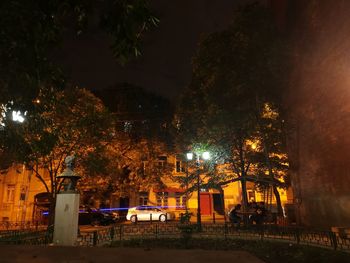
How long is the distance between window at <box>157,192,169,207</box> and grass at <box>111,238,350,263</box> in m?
19.7

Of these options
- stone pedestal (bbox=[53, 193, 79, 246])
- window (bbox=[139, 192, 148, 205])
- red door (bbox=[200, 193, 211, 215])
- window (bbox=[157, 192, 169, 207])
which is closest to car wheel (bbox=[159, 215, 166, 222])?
window (bbox=[157, 192, 169, 207])

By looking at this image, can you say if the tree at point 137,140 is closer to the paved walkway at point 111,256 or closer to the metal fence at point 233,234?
the metal fence at point 233,234

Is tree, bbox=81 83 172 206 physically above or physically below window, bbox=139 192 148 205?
above

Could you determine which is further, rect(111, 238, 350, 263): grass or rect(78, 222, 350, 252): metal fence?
rect(78, 222, 350, 252): metal fence

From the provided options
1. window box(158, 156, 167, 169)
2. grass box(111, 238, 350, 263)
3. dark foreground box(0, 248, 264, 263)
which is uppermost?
window box(158, 156, 167, 169)

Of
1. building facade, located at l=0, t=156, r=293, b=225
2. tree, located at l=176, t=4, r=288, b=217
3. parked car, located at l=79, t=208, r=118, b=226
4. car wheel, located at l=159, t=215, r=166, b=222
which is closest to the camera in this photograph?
tree, located at l=176, t=4, r=288, b=217

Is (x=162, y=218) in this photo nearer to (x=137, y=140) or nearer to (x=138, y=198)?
(x=138, y=198)

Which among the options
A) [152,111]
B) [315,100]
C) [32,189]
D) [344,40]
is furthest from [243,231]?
[32,189]

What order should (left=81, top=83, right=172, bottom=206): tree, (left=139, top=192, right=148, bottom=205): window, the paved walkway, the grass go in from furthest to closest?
(left=139, top=192, right=148, bottom=205): window → (left=81, top=83, right=172, bottom=206): tree → the grass → the paved walkway

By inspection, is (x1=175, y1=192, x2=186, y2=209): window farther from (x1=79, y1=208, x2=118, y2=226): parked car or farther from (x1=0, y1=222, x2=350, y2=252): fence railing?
(x1=0, y1=222, x2=350, y2=252): fence railing

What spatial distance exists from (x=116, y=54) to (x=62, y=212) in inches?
331

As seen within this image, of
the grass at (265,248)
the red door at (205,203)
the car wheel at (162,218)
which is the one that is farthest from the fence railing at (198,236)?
the red door at (205,203)

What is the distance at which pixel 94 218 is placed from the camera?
84.5ft

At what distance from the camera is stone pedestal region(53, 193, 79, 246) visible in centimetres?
1112
